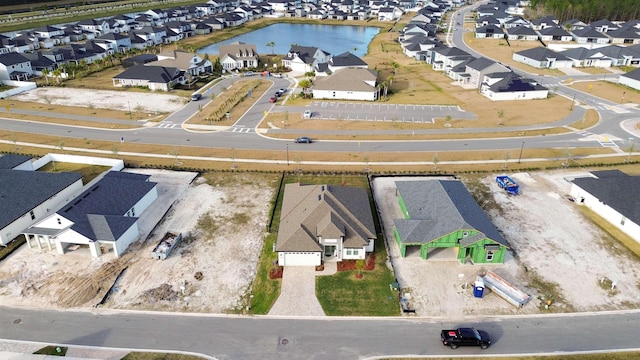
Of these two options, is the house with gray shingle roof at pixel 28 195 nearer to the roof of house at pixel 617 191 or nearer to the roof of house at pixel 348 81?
the roof of house at pixel 348 81

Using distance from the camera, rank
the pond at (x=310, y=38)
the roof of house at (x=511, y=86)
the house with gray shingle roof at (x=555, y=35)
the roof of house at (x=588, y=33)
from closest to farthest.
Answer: the roof of house at (x=511, y=86) → the roof of house at (x=588, y=33) → the house with gray shingle roof at (x=555, y=35) → the pond at (x=310, y=38)

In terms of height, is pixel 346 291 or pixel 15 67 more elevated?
pixel 15 67

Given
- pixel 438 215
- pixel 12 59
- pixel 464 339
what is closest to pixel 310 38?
pixel 12 59

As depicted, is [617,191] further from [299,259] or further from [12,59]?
[12,59]

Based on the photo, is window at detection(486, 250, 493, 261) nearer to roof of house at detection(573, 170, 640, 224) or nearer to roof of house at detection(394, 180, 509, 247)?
roof of house at detection(394, 180, 509, 247)

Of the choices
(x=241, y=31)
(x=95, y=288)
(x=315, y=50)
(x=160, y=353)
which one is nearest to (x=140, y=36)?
(x=241, y=31)

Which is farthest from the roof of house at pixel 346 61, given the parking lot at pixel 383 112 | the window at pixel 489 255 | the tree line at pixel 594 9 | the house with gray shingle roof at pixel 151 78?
the tree line at pixel 594 9
